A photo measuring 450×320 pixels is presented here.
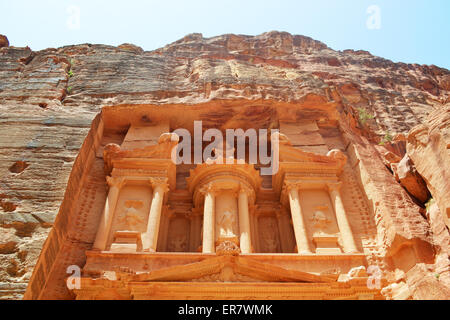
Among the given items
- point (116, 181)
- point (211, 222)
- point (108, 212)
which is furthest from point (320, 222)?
point (116, 181)

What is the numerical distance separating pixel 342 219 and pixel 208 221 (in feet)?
12.6

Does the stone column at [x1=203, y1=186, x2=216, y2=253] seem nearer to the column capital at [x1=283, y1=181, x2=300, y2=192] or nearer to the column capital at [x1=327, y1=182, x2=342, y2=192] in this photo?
the column capital at [x1=283, y1=181, x2=300, y2=192]

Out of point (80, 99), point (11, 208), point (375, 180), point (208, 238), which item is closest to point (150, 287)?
point (208, 238)

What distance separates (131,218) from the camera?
1152 cm

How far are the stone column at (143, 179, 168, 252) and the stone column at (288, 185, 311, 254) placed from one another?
3.90 metres

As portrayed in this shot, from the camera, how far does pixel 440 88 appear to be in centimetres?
2805

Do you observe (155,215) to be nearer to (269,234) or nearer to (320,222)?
(269,234)

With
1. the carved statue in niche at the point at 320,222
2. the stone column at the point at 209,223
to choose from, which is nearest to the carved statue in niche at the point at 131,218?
the stone column at the point at 209,223

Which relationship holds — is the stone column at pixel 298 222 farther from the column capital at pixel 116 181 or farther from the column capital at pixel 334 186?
the column capital at pixel 116 181

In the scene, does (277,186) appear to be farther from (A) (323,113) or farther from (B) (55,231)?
(B) (55,231)

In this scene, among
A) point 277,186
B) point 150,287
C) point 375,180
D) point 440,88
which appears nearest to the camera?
point 150,287

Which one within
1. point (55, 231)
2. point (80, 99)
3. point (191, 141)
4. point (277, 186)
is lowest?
point (55, 231)

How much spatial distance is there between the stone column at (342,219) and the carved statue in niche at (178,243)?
4719 mm
